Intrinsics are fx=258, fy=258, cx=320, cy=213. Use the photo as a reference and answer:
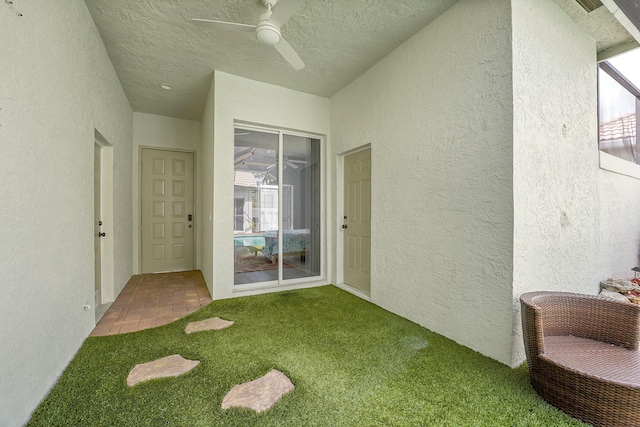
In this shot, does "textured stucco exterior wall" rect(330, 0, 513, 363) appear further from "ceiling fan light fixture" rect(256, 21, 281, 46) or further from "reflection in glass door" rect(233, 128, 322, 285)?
"ceiling fan light fixture" rect(256, 21, 281, 46)

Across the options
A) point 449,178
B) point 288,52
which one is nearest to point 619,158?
point 449,178

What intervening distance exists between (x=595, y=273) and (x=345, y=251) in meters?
2.86

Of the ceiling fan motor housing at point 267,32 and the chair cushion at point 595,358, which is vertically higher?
the ceiling fan motor housing at point 267,32

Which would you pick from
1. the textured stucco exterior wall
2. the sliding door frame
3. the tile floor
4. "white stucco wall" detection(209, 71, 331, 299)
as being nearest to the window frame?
the textured stucco exterior wall

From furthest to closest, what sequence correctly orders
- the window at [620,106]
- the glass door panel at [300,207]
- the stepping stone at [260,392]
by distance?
the glass door panel at [300,207]
the window at [620,106]
the stepping stone at [260,392]

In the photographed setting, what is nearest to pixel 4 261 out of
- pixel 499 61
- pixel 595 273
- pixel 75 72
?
pixel 75 72

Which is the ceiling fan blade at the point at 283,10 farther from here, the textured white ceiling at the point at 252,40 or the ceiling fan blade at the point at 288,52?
the textured white ceiling at the point at 252,40

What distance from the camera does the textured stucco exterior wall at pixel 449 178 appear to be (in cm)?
197

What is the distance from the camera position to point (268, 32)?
200 centimetres

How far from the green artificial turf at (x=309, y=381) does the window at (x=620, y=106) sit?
296 cm

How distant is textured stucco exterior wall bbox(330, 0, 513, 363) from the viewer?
6.48 feet

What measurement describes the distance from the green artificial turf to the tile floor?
0.25m

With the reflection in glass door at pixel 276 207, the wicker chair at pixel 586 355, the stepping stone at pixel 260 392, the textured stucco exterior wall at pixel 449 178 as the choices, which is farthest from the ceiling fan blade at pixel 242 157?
the wicker chair at pixel 586 355

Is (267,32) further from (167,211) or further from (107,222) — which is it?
(167,211)
